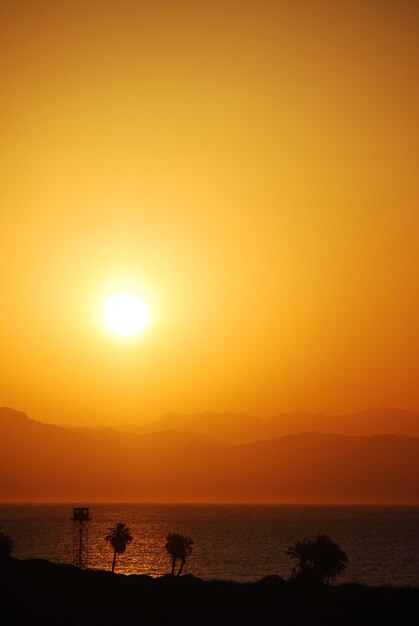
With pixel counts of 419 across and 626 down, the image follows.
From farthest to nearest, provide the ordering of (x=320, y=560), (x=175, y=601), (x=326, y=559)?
(x=320, y=560) → (x=326, y=559) → (x=175, y=601)

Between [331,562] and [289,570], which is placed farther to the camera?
[289,570]

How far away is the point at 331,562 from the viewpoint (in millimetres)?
92625

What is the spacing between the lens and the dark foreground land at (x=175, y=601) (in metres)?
64.1

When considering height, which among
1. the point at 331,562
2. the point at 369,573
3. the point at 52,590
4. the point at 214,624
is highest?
the point at 369,573

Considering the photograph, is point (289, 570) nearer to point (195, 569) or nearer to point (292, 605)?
point (195, 569)

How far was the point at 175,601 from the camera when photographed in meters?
69.6

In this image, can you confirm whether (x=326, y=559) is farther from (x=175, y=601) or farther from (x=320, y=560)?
(x=175, y=601)

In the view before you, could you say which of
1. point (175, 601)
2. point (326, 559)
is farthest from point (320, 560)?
point (175, 601)

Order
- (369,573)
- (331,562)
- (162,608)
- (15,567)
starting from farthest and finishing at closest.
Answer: (369,573)
(331,562)
(15,567)
(162,608)

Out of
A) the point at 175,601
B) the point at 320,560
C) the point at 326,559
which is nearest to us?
the point at 175,601

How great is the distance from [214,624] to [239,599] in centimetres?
845

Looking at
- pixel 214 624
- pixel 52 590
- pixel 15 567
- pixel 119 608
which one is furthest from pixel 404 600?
pixel 15 567

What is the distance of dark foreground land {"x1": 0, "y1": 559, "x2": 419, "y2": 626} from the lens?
64125 millimetres

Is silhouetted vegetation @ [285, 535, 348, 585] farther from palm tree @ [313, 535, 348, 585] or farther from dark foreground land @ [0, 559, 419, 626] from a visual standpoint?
dark foreground land @ [0, 559, 419, 626]
